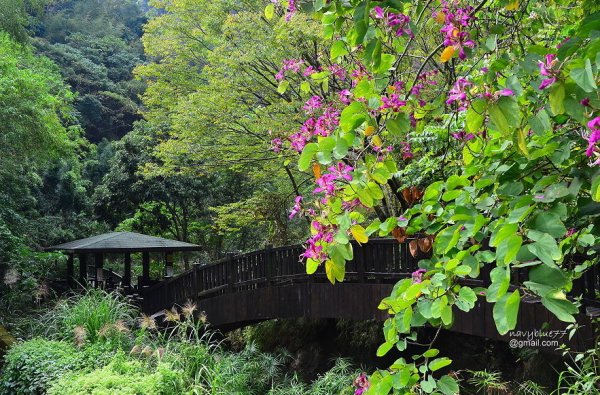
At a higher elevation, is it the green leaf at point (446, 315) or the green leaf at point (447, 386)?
the green leaf at point (446, 315)

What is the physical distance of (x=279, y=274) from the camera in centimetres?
801

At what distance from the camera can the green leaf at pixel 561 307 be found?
884 millimetres

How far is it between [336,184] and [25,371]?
6139 mm

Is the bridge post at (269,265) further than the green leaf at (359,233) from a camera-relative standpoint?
Yes

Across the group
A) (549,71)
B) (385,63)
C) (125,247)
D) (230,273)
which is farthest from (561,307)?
(125,247)

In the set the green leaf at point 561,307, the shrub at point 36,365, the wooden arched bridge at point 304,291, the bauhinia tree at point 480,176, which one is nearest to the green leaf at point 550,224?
the bauhinia tree at point 480,176

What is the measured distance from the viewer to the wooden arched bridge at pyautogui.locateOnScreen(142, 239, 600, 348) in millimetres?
4977

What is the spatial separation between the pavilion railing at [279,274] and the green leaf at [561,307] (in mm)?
3946

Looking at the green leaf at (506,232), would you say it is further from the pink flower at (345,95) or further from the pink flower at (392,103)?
the pink flower at (345,95)

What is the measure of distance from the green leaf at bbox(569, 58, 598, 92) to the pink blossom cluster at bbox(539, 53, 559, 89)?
0.39 feet

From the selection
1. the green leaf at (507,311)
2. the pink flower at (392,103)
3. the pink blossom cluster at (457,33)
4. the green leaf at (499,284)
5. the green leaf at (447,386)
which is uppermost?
the pink blossom cluster at (457,33)

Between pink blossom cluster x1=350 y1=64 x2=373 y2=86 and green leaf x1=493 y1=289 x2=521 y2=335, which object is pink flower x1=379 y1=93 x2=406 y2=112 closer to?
pink blossom cluster x1=350 y1=64 x2=373 y2=86

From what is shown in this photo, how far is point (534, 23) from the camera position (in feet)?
7.60

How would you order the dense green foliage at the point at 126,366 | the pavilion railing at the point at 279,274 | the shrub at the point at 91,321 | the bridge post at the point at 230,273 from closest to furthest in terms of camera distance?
the dense green foliage at the point at 126,366 < the pavilion railing at the point at 279,274 < the shrub at the point at 91,321 < the bridge post at the point at 230,273
